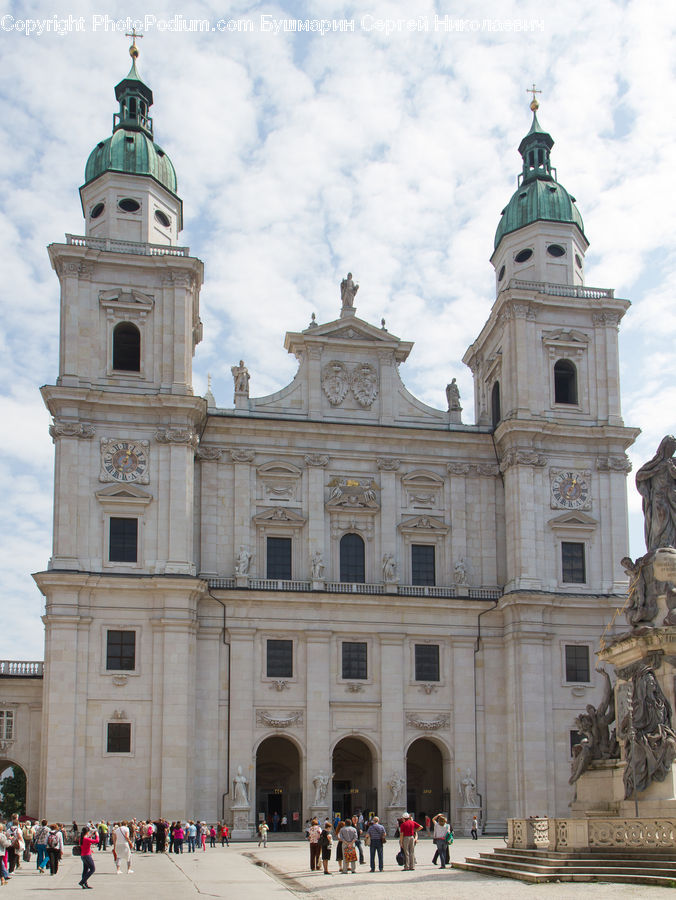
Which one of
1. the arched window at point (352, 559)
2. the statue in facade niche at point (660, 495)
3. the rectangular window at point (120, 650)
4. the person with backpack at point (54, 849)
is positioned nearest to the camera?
the statue in facade niche at point (660, 495)

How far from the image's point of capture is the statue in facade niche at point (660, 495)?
23.7m

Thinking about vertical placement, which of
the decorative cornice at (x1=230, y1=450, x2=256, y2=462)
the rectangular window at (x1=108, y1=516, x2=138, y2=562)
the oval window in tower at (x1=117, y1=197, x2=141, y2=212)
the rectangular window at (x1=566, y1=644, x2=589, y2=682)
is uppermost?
the oval window in tower at (x1=117, y1=197, x2=141, y2=212)

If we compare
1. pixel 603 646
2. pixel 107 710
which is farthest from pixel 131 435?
pixel 603 646

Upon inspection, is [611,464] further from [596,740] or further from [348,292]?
[596,740]

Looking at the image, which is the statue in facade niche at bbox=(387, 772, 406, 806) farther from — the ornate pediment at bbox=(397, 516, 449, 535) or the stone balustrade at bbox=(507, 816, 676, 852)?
the stone balustrade at bbox=(507, 816, 676, 852)

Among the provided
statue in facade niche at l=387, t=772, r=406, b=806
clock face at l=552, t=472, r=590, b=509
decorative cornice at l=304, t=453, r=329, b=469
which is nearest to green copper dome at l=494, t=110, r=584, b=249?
clock face at l=552, t=472, r=590, b=509

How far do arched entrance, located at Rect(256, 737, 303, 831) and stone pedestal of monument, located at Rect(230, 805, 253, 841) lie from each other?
458 centimetres

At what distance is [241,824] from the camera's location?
139 ft

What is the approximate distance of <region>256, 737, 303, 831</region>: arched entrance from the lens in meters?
47.5

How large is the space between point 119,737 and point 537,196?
29849 millimetres

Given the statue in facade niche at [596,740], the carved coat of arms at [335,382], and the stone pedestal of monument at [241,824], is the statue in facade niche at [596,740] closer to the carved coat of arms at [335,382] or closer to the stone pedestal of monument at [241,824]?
the stone pedestal of monument at [241,824]

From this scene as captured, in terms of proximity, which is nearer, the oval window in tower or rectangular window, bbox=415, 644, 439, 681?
rectangular window, bbox=415, 644, 439, 681

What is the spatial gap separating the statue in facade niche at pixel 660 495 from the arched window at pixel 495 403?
90.9 feet

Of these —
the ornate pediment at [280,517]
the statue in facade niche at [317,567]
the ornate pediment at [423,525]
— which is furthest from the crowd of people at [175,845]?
the ornate pediment at [423,525]
